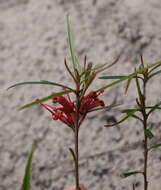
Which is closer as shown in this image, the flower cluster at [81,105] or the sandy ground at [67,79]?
the flower cluster at [81,105]

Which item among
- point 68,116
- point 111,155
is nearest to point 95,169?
point 111,155

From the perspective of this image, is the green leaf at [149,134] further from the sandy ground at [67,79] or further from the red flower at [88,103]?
the sandy ground at [67,79]

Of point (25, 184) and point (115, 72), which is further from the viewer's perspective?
point (115, 72)

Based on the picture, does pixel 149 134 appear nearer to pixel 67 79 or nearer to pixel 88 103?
pixel 88 103

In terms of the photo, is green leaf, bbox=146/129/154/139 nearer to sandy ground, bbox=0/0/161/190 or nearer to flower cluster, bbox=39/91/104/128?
flower cluster, bbox=39/91/104/128

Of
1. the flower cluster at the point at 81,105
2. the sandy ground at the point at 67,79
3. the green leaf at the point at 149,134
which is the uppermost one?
the sandy ground at the point at 67,79

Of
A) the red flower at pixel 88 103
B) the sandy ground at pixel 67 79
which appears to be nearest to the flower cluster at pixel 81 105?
the red flower at pixel 88 103

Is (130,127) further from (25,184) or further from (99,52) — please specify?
(25,184)

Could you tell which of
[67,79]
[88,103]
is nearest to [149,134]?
[88,103]
